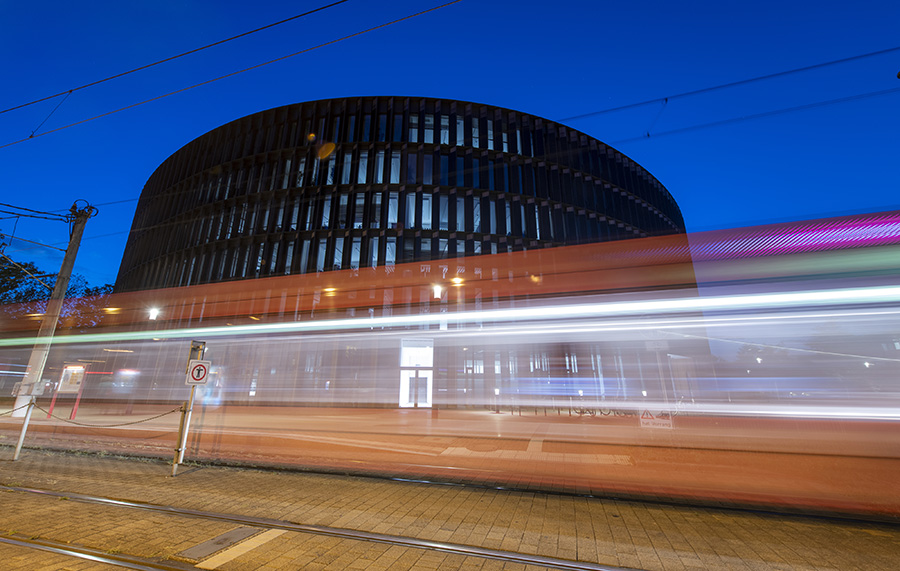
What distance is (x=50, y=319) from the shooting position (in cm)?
1062

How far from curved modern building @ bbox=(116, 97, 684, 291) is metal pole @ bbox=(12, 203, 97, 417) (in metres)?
15.7

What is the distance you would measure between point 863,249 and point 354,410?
297 inches

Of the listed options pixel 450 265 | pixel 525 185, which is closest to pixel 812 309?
pixel 450 265

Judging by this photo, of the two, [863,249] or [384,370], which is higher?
[863,249]

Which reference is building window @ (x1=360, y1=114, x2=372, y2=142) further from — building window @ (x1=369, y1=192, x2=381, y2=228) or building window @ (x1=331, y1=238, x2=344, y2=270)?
building window @ (x1=331, y1=238, x2=344, y2=270)

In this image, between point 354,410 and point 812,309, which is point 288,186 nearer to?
point 354,410

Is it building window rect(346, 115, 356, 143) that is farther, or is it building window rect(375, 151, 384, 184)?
building window rect(346, 115, 356, 143)

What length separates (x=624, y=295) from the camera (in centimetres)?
572

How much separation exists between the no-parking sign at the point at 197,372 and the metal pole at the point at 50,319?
5307 mm

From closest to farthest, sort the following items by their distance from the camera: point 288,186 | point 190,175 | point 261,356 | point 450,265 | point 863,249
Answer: point 863,249 → point 450,265 → point 261,356 → point 288,186 → point 190,175

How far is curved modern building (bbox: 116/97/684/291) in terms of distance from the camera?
28.6 meters

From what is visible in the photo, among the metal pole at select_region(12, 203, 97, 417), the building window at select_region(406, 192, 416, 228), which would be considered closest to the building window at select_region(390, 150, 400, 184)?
the building window at select_region(406, 192, 416, 228)

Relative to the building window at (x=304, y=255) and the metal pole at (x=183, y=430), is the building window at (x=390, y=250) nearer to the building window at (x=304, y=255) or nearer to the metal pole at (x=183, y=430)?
the building window at (x=304, y=255)

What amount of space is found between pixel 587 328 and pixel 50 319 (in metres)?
13.7
